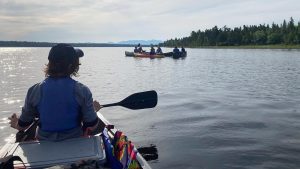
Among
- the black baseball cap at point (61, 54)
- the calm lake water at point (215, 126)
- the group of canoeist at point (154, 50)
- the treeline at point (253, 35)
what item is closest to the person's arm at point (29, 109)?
the black baseball cap at point (61, 54)

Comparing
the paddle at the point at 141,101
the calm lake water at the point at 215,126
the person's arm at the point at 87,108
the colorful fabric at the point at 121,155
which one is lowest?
the calm lake water at the point at 215,126

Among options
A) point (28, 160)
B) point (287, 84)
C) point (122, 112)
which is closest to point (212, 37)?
point (287, 84)

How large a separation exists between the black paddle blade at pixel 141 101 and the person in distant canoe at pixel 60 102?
10.1 ft

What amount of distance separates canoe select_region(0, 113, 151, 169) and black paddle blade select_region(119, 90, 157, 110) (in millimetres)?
3151

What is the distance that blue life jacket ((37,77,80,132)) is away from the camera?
17.7ft

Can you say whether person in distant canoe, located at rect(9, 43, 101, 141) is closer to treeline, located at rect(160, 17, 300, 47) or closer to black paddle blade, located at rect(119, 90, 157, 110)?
black paddle blade, located at rect(119, 90, 157, 110)

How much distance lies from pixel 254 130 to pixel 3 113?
37.6 ft

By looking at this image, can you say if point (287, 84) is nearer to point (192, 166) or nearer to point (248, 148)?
point (248, 148)

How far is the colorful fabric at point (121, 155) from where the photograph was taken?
5260mm

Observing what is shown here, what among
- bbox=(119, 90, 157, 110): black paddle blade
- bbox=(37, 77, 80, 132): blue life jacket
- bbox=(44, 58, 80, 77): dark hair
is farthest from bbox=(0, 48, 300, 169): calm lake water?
bbox=(44, 58, 80, 77): dark hair

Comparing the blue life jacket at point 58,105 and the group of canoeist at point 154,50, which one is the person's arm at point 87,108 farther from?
the group of canoeist at point 154,50

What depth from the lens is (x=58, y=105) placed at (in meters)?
5.43

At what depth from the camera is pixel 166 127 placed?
13.5 metres

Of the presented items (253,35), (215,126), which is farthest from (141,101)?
(253,35)
